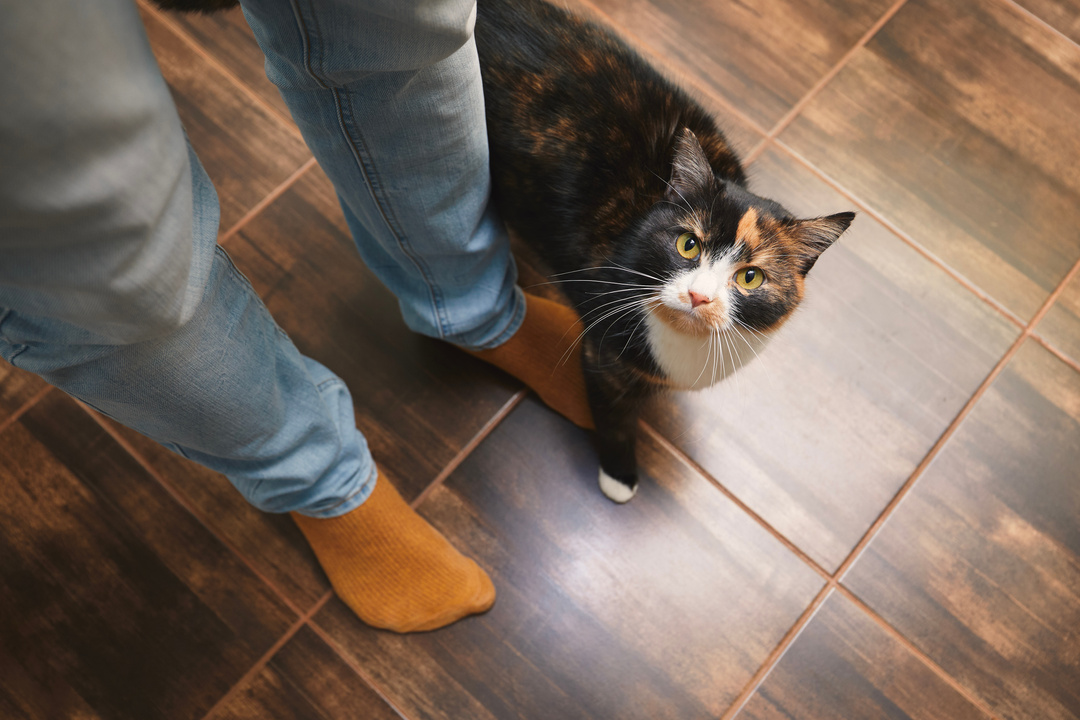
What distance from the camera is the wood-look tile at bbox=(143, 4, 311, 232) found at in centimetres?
118

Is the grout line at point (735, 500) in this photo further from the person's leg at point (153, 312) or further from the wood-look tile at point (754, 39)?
the wood-look tile at point (754, 39)

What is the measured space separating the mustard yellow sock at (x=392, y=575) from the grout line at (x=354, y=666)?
0.05 m

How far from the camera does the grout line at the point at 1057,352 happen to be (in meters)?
1.12

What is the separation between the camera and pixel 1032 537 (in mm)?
1047

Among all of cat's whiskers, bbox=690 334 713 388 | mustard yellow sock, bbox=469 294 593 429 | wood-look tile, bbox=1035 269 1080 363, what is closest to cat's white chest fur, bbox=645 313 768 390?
cat's whiskers, bbox=690 334 713 388

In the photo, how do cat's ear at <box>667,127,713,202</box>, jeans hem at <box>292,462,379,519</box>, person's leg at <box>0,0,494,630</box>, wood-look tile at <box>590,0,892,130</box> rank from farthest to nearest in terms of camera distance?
wood-look tile at <box>590,0,892,130</box>
jeans hem at <box>292,462,379,519</box>
cat's ear at <box>667,127,713,202</box>
person's leg at <box>0,0,494,630</box>

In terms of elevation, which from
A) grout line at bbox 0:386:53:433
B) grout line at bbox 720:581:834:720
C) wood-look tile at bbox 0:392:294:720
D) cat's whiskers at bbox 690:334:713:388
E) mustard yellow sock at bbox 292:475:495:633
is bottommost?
wood-look tile at bbox 0:392:294:720

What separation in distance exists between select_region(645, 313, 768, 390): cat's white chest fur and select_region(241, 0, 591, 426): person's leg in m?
0.23

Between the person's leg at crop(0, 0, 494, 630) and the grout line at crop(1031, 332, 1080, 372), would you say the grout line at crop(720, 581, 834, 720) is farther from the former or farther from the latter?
the grout line at crop(1031, 332, 1080, 372)

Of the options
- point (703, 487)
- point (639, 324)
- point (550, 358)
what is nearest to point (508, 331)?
point (550, 358)

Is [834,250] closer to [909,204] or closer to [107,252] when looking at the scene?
[909,204]

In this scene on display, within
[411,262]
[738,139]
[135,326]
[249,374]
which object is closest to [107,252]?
[135,326]

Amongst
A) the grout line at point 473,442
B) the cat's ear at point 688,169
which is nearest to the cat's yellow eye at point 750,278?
the cat's ear at point 688,169

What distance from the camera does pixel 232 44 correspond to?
125 cm
